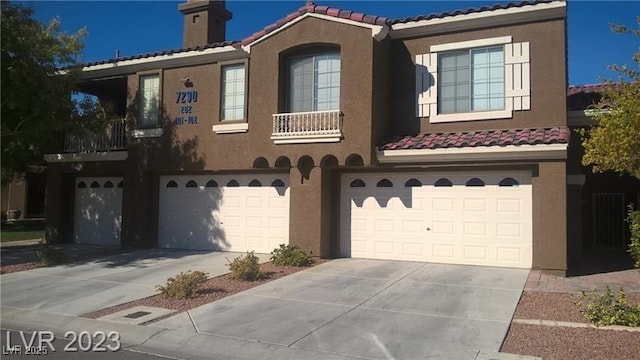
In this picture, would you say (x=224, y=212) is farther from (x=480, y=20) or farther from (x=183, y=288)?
(x=480, y=20)

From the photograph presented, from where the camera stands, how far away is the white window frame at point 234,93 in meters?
15.2

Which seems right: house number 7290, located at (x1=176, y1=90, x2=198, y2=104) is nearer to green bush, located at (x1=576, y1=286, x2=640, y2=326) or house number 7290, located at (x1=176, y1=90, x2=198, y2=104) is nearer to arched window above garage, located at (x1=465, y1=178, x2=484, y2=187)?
arched window above garage, located at (x1=465, y1=178, x2=484, y2=187)

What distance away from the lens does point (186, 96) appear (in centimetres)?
1595

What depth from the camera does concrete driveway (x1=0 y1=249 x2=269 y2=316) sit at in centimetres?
957

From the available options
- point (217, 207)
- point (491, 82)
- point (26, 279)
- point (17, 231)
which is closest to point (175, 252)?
point (217, 207)

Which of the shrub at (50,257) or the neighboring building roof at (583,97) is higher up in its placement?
the neighboring building roof at (583,97)

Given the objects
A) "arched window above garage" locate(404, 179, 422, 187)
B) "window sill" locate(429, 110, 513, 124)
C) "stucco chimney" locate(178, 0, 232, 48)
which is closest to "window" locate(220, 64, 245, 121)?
"stucco chimney" locate(178, 0, 232, 48)

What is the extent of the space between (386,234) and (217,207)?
5.18 meters

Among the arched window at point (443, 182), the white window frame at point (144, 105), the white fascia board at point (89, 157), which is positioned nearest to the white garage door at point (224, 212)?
the white fascia board at point (89, 157)

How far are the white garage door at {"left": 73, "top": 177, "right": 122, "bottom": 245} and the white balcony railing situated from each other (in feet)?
22.0

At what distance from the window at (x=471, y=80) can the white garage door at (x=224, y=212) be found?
4.78 meters

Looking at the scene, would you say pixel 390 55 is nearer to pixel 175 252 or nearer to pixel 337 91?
pixel 337 91

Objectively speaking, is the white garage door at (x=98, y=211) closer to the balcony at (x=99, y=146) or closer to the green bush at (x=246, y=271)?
the balcony at (x=99, y=146)

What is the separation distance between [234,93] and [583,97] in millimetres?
9564
